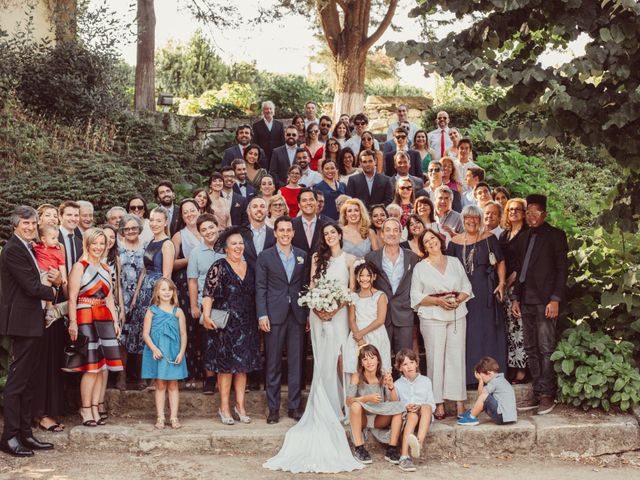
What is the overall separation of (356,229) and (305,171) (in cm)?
275

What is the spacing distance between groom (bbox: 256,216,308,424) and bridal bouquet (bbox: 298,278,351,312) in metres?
0.28

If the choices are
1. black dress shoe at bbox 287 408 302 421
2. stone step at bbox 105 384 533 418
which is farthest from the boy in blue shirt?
black dress shoe at bbox 287 408 302 421

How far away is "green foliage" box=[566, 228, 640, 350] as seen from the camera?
804 cm

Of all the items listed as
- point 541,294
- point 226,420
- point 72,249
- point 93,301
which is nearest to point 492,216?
point 541,294

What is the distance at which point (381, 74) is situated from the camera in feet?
87.1

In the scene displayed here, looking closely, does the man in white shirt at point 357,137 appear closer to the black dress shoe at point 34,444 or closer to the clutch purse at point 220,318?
the clutch purse at point 220,318

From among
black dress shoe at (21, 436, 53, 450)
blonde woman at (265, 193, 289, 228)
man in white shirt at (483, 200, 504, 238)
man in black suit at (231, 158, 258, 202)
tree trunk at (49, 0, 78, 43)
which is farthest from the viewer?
tree trunk at (49, 0, 78, 43)

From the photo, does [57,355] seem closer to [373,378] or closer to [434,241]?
[373,378]

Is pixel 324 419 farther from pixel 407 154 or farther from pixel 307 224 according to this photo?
pixel 407 154

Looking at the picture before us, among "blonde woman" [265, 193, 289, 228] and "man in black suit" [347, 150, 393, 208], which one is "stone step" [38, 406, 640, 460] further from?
"man in black suit" [347, 150, 393, 208]

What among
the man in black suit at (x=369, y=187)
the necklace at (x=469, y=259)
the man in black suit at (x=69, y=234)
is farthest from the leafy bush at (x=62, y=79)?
the necklace at (x=469, y=259)

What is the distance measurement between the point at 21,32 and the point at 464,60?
39.4ft

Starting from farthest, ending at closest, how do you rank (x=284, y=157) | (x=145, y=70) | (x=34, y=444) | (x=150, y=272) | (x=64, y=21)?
(x=145, y=70)
(x=64, y=21)
(x=284, y=157)
(x=150, y=272)
(x=34, y=444)

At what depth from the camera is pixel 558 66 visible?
5.07 m
